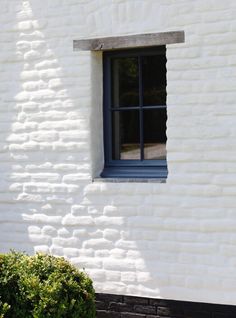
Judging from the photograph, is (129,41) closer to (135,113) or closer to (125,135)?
(135,113)

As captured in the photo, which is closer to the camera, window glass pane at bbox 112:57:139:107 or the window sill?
the window sill

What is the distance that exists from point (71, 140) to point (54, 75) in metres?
0.66

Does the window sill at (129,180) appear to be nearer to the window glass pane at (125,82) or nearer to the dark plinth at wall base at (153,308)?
the window glass pane at (125,82)

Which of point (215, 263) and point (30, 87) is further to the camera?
point (30, 87)

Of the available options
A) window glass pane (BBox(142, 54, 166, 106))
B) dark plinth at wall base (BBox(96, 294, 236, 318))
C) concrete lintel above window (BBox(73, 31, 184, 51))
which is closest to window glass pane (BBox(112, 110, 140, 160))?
window glass pane (BBox(142, 54, 166, 106))

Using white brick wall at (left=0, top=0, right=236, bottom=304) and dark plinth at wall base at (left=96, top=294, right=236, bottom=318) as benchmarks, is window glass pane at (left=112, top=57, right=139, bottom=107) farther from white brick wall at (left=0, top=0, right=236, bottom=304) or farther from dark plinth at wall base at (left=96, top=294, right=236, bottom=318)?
dark plinth at wall base at (left=96, top=294, right=236, bottom=318)

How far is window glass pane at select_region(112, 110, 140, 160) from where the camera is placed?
6.68m

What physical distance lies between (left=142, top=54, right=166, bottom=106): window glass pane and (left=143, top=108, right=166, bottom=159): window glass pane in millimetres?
104

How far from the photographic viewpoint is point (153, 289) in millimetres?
6332

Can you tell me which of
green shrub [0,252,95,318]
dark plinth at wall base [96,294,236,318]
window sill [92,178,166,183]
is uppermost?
window sill [92,178,166,183]

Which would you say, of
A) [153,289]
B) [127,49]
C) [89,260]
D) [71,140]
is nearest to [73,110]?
[71,140]

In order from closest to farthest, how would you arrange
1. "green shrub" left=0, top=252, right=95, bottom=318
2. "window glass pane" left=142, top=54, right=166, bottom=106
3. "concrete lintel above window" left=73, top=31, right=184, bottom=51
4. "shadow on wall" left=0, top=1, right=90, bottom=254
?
1. "green shrub" left=0, top=252, right=95, bottom=318
2. "concrete lintel above window" left=73, top=31, right=184, bottom=51
3. "window glass pane" left=142, top=54, right=166, bottom=106
4. "shadow on wall" left=0, top=1, right=90, bottom=254

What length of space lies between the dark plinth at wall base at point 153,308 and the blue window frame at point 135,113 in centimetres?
116

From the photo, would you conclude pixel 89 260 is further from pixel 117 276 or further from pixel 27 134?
pixel 27 134
